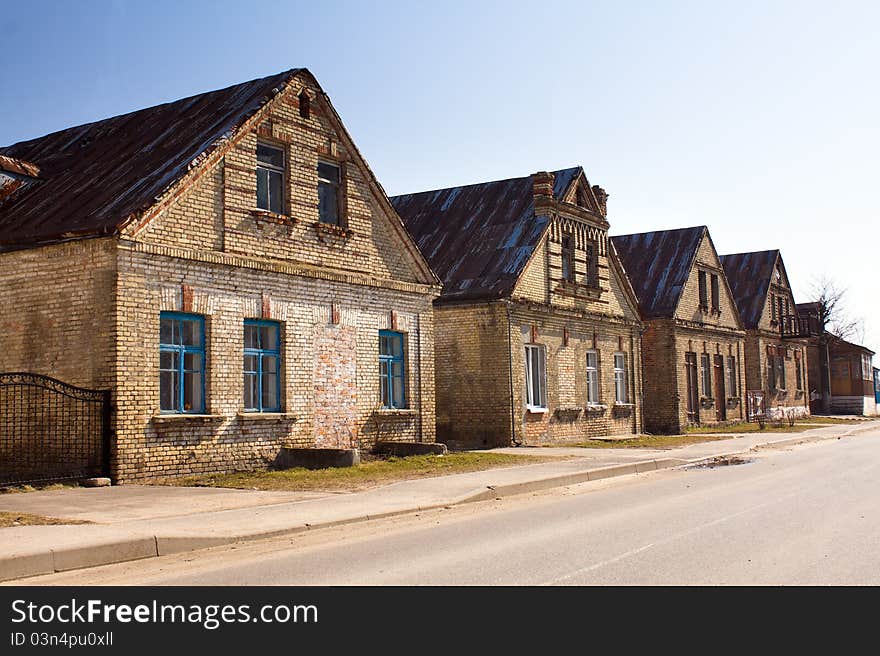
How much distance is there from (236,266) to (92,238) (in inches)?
105

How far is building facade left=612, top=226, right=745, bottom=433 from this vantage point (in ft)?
117

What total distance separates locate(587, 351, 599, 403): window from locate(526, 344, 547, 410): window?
277cm

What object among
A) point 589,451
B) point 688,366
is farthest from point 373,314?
point 688,366

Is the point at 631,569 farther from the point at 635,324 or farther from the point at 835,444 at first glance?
the point at 635,324

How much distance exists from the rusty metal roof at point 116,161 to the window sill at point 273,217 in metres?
1.45

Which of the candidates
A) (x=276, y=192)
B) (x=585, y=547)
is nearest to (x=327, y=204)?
(x=276, y=192)

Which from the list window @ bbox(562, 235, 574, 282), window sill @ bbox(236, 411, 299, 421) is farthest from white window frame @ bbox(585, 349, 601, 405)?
window sill @ bbox(236, 411, 299, 421)

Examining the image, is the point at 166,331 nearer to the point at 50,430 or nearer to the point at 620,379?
the point at 50,430

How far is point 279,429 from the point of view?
18.0 metres

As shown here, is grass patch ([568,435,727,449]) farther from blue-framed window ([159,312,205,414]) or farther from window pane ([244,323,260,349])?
blue-framed window ([159,312,205,414])

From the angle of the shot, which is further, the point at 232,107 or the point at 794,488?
the point at 232,107

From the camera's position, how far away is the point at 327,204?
19.8 meters
